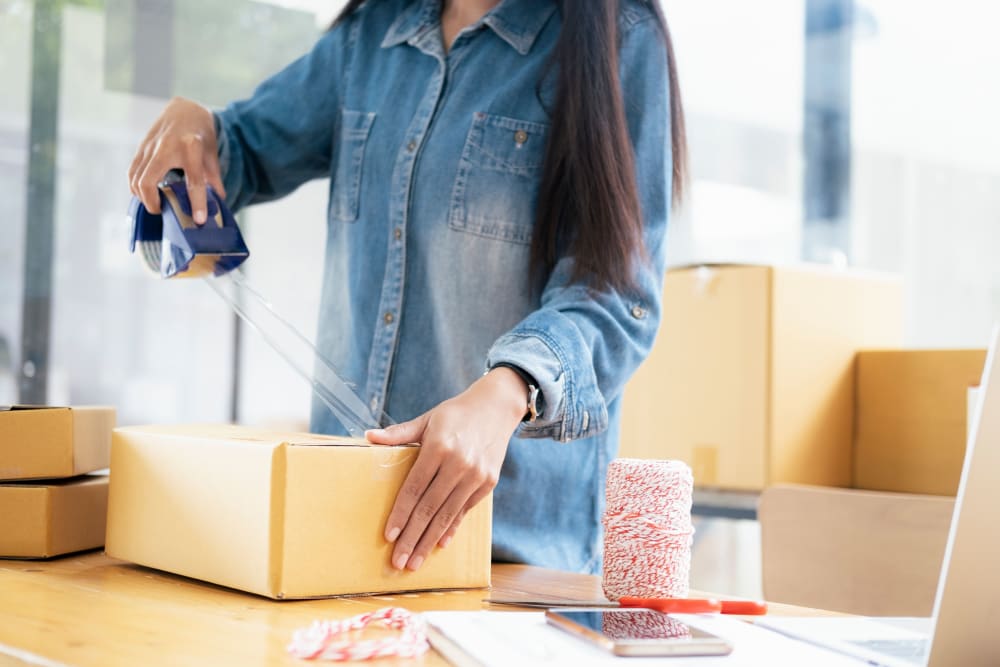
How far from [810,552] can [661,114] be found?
95cm

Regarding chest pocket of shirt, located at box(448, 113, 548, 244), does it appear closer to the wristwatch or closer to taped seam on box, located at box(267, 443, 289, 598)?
the wristwatch

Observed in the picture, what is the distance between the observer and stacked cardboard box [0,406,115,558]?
36.7 inches

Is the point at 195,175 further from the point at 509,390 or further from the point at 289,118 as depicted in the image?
the point at 509,390

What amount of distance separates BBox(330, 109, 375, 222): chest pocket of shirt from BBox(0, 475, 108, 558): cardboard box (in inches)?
16.5

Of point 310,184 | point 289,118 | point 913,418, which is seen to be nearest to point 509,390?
point 289,118

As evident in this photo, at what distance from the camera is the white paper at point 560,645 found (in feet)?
1.91

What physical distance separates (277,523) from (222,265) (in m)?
0.34

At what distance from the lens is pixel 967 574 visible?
22.1 inches

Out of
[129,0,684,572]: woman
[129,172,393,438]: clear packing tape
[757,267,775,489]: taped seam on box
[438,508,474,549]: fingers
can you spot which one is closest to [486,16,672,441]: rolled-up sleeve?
[129,0,684,572]: woman

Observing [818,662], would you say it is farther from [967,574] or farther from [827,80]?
[827,80]

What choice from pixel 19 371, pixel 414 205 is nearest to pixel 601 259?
pixel 414 205

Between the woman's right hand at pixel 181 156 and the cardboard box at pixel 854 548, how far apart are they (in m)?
1.08

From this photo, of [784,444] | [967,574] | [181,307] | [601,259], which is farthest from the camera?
[181,307]

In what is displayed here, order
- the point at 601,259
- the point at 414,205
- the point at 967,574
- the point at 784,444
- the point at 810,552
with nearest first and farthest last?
the point at 967,574 < the point at 601,259 < the point at 414,205 < the point at 810,552 < the point at 784,444
